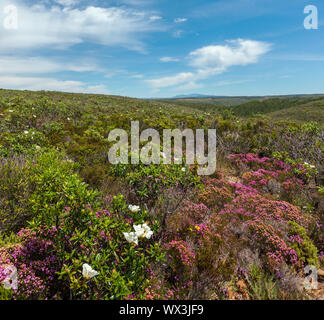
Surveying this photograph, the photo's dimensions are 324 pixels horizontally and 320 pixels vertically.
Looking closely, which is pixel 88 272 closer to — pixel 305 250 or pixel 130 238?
pixel 130 238

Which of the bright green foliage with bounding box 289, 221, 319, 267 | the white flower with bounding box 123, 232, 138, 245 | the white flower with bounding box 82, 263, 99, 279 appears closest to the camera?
the white flower with bounding box 82, 263, 99, 279

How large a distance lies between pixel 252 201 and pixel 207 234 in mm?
1954

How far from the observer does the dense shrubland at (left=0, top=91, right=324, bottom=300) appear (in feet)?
6.47

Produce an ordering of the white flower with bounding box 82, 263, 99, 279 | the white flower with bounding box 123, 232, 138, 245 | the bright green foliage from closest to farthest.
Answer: the white flower with bounding box 82, 263, 99, 279
the white flower with bounding box 123, 232, 138, 245
the bright green foliage

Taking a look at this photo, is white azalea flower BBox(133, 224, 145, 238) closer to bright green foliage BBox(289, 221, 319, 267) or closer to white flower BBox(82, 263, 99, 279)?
white flower BBox(82, 263, 99, 279)

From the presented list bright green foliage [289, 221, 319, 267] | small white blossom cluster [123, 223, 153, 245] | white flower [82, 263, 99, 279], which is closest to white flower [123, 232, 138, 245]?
small white blossom cluster [123, 223, 153, 245]

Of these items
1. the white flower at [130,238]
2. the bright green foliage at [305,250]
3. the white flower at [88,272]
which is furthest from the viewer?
the bright green foliage at [305,250]

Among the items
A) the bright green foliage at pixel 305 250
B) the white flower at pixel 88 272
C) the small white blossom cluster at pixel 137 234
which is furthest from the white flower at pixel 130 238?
the bright green foliage at pixel 305 250

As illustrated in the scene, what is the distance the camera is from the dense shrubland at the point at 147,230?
6.47 ft

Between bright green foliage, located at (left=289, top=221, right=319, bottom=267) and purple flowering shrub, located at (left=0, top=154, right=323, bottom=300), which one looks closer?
purple flowering shrub, located at (left=0, top=154, right=323, bottom=300)

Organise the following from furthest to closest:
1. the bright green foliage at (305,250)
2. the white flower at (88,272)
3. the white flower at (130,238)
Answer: the bright green foliage at (305,250), the white flower at (130,238), the white flower at (88,272)

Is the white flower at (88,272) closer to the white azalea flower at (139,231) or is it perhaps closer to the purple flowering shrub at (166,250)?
the purple flowering shrub at (166,250)
